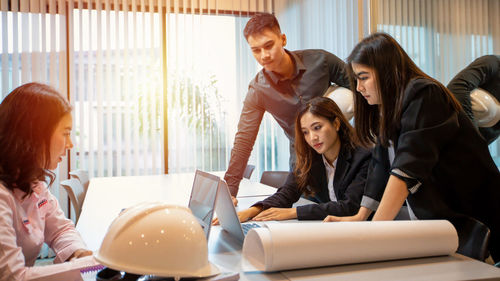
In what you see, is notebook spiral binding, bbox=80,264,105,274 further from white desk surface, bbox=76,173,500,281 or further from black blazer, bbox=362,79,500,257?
black blazer, bbox=362,79,500,257

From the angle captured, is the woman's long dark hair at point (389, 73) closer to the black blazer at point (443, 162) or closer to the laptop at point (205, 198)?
the black blazer at point (443, 162)

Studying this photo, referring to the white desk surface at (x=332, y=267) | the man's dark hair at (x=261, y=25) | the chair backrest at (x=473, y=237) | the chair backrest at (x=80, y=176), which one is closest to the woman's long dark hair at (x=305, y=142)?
the white desk surface at (x=332, y=267)

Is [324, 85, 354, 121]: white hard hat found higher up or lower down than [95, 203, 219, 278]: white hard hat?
higher up

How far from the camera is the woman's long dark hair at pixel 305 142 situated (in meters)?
1.96

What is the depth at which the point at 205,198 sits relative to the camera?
48.1 inches

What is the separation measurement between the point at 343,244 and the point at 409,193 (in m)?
0.47

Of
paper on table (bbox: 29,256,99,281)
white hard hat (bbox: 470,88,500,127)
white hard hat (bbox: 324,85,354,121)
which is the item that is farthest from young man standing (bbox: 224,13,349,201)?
paper on table (bbox: 29,256,99,281)

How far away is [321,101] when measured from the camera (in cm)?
200

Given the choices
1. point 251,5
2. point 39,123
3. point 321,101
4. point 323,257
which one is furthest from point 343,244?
point 251,5

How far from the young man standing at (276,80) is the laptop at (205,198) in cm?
87

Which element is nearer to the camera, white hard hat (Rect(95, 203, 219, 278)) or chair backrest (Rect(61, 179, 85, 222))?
white hard hat (Rect(95, 203, 219, 278))

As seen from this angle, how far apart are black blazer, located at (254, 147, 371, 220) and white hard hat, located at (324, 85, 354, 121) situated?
0.85ft

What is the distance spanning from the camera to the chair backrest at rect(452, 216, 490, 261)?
44.8 inches

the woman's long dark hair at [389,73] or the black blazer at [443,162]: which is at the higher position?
the woman's long dark hair at [389,73]
